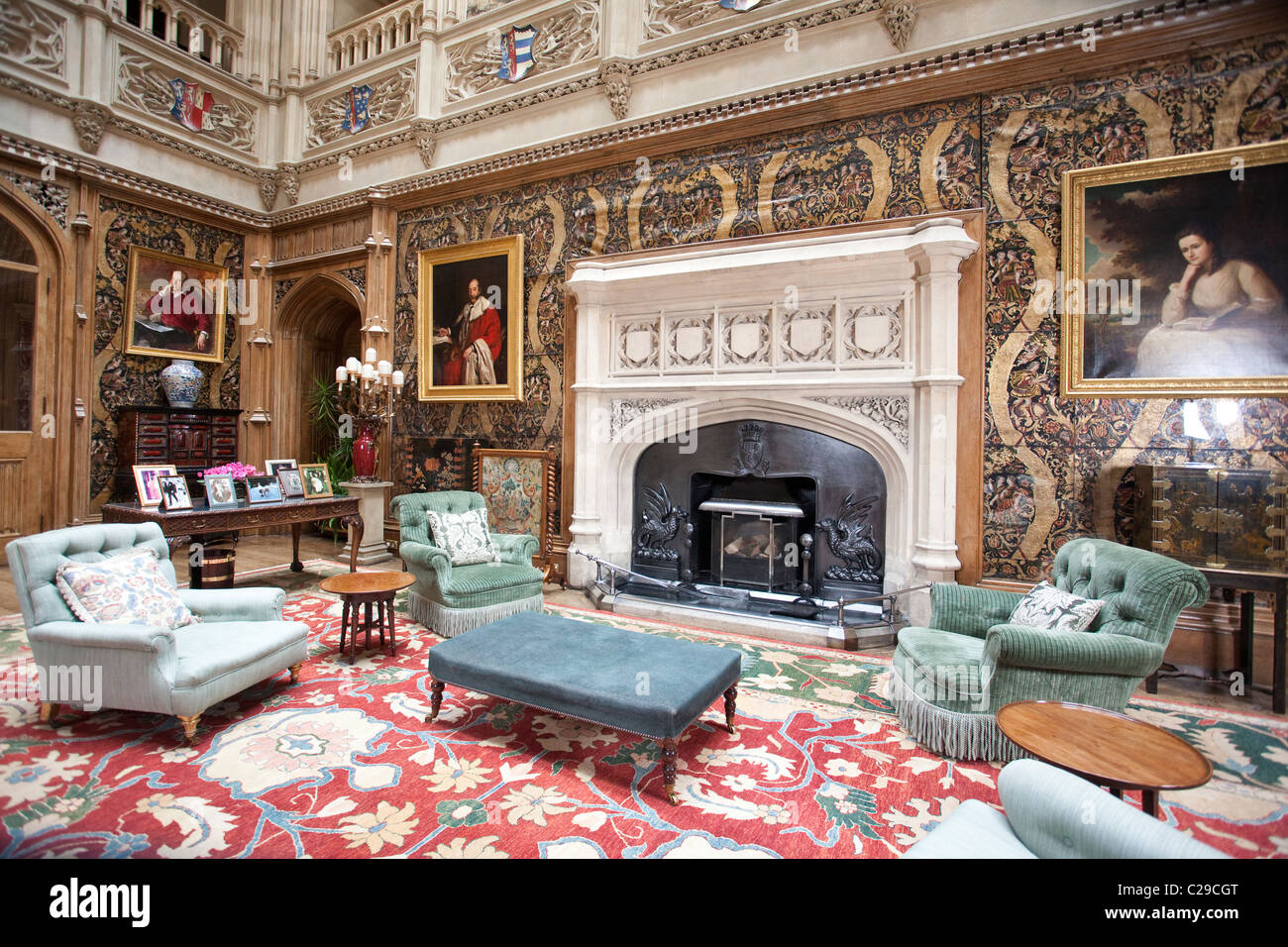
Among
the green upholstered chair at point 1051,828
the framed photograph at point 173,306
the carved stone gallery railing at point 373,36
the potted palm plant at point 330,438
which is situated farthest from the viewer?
the potted palm plant at point 330,438

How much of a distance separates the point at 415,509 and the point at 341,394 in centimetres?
394

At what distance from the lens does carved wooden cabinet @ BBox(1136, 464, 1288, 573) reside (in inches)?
133

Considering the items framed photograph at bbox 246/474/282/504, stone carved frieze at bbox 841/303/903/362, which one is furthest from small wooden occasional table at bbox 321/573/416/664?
stone carved frieze at bbox 841/303/903/362

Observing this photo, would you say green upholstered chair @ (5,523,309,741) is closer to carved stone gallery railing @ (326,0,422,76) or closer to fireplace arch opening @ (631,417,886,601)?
fireplace arch opening @ (631,417,886,601)

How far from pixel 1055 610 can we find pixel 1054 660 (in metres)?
0.42

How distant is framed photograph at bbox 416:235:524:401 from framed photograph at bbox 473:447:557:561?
67 centimetres

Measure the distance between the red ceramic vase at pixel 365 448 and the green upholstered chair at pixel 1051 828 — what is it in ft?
21.4

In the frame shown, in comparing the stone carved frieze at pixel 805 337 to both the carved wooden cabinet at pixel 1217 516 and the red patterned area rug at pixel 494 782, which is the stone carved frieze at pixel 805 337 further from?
the red patterned area rug at pixel 494 782

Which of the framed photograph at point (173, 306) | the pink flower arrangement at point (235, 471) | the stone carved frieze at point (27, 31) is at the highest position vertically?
the framed photograph at point (173, 306)

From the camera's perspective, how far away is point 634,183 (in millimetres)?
5625

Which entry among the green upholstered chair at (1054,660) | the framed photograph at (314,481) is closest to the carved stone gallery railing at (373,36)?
the framed photograph at (314,481)

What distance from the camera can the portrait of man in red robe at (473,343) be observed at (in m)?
6.43
